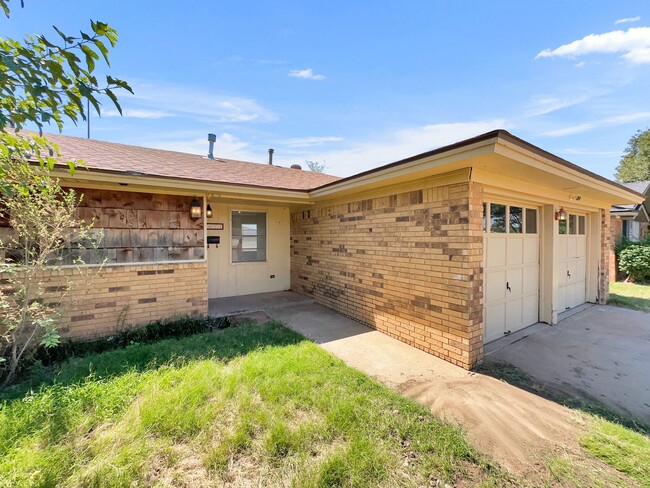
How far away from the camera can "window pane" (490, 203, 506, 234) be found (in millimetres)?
4719

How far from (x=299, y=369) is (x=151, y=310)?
3226mm

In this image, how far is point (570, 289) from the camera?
681 centimetres

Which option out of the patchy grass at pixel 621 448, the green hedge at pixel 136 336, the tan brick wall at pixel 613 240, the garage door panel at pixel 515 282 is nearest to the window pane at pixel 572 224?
the garage door panel at pixel 515 282

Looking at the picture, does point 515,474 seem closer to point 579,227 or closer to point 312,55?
point 579,227

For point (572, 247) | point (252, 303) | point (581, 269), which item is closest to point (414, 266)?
point (252, 303)

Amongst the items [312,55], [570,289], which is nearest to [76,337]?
[312,55]

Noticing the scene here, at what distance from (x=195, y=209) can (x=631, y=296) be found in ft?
41.0

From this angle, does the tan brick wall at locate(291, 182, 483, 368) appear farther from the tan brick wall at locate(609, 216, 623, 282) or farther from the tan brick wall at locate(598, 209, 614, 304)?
the tan brick wall at locate(609, 216, 623, 282)

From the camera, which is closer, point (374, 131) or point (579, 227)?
point (579, 227)

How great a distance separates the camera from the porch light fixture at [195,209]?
5.22m

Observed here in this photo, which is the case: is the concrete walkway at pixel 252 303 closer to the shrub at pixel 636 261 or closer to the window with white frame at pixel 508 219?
the window with white frame at pixel 508 219

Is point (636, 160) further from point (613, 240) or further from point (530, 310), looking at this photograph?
point (530, 310)

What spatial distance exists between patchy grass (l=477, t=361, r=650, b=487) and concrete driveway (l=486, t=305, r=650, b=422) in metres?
0.22

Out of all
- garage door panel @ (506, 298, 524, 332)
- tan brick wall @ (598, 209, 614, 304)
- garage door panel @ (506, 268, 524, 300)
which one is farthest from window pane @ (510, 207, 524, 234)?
tan brick wall @ (598, 209, 614, 304)
